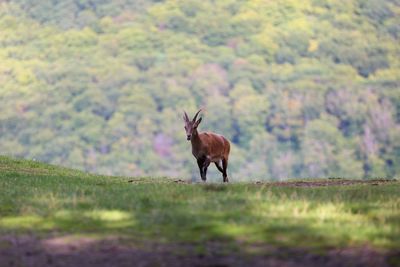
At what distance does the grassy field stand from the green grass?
0.02 m

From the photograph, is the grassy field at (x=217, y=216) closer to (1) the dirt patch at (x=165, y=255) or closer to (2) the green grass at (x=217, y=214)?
(2) the green grass at (x=217, y=214)

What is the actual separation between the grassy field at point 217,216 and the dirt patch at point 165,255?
0.22 metres

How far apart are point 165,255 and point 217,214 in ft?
9.95

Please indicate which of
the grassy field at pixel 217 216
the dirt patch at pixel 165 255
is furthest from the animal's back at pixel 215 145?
the dirt patch at pixel 165 255

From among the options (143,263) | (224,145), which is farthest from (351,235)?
(224,145)

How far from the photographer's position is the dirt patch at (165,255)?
14461mm

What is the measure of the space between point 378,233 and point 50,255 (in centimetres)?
553

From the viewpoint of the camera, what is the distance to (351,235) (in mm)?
15703

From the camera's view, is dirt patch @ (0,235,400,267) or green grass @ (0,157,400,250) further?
green grass @ (0,157,400,250)

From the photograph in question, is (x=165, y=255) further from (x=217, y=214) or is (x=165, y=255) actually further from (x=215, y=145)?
(x=215, y=145)

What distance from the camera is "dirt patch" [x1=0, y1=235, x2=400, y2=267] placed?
14.5 meters

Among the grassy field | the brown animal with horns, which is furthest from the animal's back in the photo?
the grassy field

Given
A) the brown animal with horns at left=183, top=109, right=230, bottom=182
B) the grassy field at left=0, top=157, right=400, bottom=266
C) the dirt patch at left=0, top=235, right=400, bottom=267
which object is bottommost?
the dirt patch at left=0, top=235, right=400, bottom=267

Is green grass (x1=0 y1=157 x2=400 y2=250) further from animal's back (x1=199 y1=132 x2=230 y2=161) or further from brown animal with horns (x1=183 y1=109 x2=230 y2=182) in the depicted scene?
animal's back (x1=199 y1=132 x2=230 y2=161)
